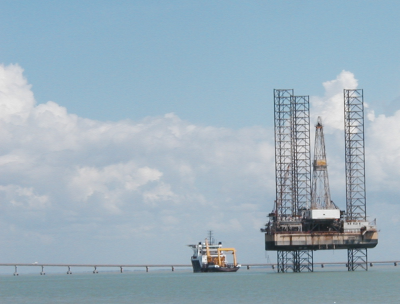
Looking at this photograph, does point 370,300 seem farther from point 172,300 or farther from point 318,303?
point 172,300

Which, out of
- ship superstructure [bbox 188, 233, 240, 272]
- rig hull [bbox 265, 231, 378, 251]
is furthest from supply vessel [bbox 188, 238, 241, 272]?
rig hull [bbox 265, 231, 378, 251]

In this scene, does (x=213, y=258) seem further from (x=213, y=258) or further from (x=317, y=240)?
(x=317, y=240)

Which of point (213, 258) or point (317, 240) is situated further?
point (213, 258)

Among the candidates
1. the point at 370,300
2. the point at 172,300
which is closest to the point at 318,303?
the point at 370,300

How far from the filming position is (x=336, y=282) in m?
79.0

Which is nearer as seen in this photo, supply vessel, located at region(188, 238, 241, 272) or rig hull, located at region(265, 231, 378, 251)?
rig hull, located at region(265, 231, 378, 251)

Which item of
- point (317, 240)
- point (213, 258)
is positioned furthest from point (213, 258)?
point (317, 240)

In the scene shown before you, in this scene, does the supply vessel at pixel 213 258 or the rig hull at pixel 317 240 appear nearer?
the rig hull at pixel 317 240

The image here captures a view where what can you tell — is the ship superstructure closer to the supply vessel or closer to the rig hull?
the supply vessel

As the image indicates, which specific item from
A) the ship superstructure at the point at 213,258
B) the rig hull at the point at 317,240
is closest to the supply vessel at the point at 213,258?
the ship superstructure at the point at 213,258

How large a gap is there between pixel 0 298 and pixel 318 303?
32.3m

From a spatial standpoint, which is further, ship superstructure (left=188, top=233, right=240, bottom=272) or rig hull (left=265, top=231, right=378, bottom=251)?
ship superstructure (left=188, top=233, right=240, bottom=272)

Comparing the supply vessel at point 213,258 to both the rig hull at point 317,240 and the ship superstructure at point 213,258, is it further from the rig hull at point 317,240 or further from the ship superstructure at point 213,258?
the rig hull at point 317,240

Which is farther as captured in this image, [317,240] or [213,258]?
[213,258]
